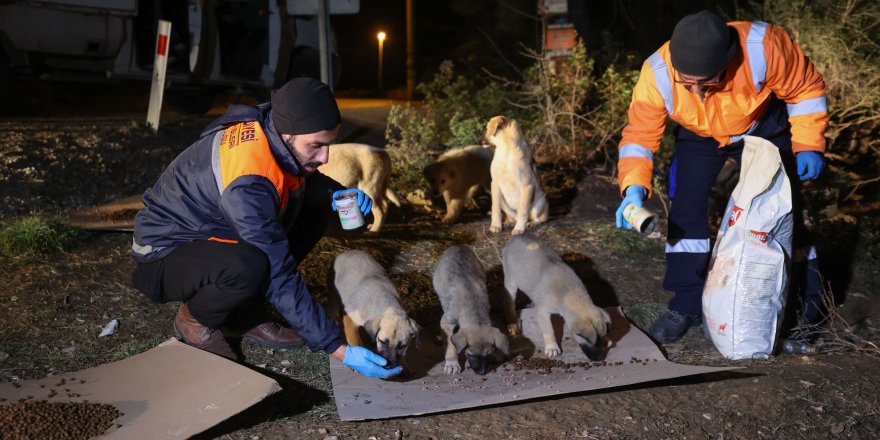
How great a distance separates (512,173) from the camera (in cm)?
627

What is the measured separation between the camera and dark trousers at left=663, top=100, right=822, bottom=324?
439cm

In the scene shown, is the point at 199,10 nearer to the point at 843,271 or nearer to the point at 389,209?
the point at 389,209

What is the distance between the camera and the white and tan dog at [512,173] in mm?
6258

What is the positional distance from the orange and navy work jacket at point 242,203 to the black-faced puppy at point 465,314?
785mm

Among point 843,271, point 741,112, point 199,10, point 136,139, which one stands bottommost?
point 843,271

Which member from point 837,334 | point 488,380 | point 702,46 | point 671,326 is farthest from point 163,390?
point 837,334

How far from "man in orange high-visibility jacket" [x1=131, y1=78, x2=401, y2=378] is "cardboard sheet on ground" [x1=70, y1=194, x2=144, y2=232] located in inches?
75.5

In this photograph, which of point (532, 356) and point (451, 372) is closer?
point (451, 372)

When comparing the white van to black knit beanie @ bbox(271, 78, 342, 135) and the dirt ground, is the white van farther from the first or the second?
black knit beanie @ bbox(271, 78, 342, 135)

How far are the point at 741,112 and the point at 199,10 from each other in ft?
25.0

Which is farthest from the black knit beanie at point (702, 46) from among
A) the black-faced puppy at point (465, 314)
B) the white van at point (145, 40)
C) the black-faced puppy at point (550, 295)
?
the white van at point (145, 40)

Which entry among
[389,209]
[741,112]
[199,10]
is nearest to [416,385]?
[741,112]

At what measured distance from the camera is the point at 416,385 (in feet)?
12.5

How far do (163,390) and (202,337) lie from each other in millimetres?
565
